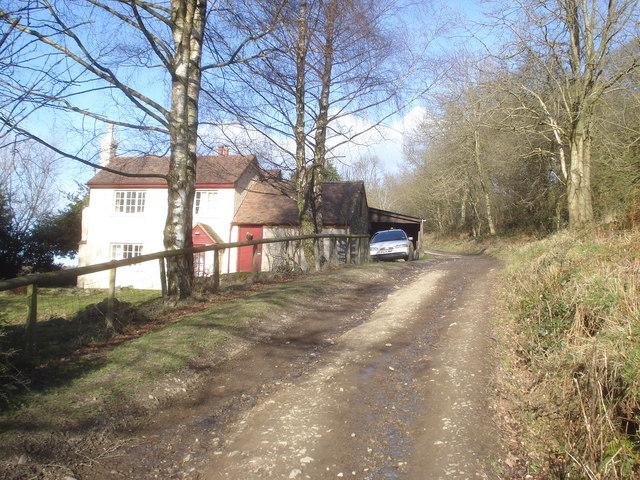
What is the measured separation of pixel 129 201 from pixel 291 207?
31.8 ft

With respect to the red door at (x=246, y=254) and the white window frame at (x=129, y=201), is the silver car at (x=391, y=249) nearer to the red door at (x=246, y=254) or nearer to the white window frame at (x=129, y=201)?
the red door at (x=246, y=254)

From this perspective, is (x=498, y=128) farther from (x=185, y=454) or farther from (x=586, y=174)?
(x=185, y=454)

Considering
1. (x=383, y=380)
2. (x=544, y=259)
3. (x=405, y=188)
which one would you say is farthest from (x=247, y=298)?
(x=405, y=188)

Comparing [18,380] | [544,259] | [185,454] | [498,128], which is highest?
[498,128]

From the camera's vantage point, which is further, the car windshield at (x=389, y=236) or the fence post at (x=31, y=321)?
the car windshield at (x=389, y=236)

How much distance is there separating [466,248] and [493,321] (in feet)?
107

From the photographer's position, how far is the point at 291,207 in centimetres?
2850

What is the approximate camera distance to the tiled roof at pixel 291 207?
2697 cm

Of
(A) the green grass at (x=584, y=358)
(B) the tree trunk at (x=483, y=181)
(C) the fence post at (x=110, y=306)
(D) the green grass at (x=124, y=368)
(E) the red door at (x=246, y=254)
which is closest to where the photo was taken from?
(A) the green grass at (x=584, y=358)

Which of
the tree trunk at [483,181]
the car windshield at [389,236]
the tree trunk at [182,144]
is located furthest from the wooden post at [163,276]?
the tree trunk at [483,181]

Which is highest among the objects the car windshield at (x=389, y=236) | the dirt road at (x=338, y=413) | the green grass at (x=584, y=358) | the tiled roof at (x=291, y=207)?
the tiled roof at (x=291, y=207)

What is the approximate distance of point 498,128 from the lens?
18734mm

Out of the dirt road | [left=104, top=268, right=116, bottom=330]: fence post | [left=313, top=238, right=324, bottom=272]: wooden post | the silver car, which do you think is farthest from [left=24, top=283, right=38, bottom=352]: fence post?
the silver car

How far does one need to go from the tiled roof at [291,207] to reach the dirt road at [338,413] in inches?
755
